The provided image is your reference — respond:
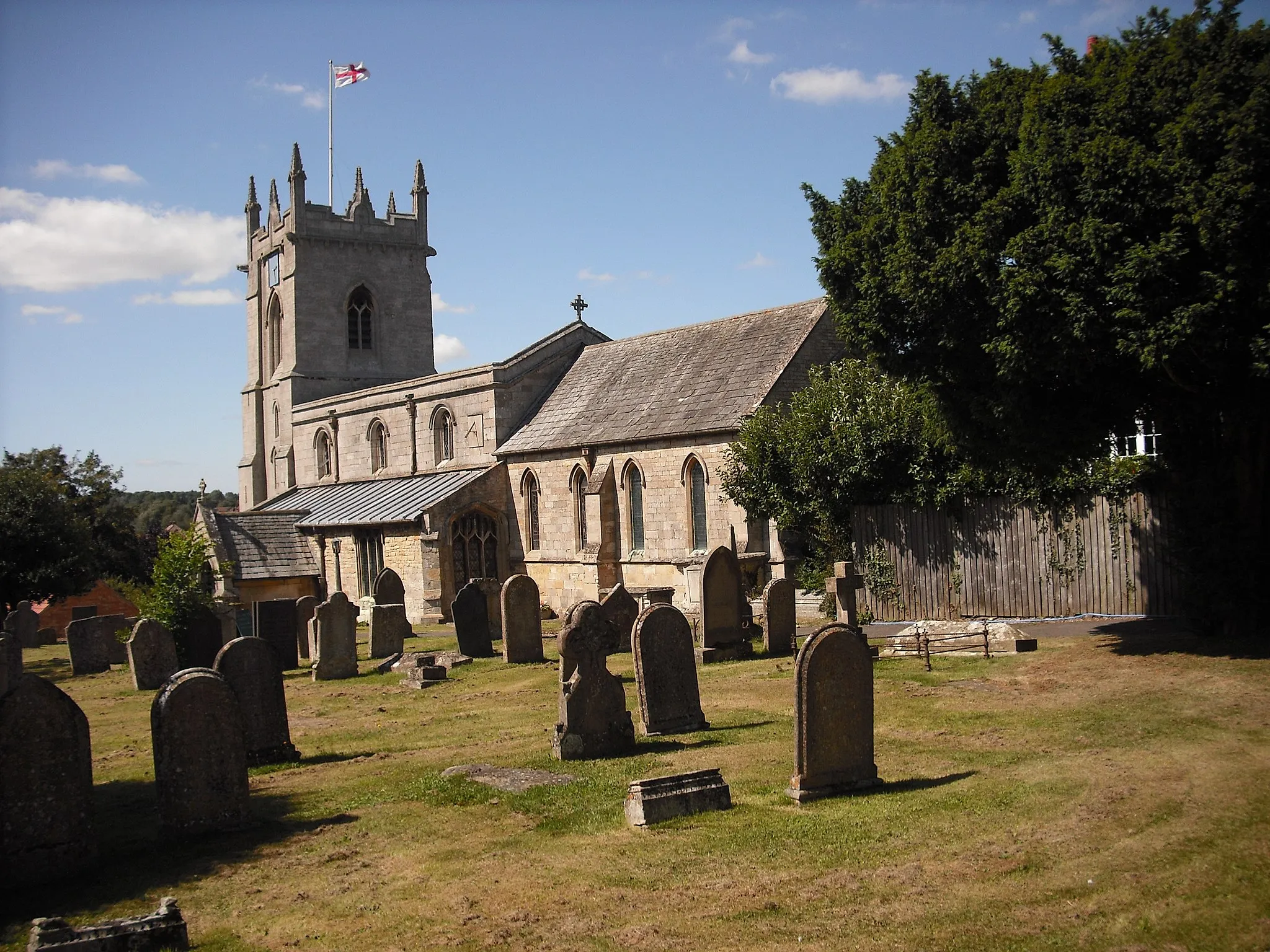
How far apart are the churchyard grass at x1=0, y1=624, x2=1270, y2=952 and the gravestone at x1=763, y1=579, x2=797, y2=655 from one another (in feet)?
16.3

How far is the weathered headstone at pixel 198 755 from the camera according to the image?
9906 mm

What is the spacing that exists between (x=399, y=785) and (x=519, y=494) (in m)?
23.8

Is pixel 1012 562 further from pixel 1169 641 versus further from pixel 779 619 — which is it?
pixel 779 619

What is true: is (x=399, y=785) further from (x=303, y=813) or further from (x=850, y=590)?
(x=850, y=590)

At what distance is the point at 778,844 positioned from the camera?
8.62 m

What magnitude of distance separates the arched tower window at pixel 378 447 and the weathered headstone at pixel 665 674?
31.4 meters

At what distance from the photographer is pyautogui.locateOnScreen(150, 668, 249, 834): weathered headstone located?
9906 millimetres

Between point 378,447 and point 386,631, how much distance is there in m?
21.2

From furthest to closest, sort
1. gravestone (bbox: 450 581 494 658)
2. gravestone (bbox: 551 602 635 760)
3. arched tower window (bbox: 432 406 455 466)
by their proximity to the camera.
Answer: arched tower window (bbox: 432 406 455 466), gravestone (bbox: 450 581 494 658), gravestone (bbox: 551 602 635 760)

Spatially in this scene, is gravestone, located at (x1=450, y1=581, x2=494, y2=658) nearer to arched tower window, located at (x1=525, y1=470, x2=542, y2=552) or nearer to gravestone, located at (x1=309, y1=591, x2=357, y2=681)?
gravestone, located at (x1=309, y1=591, x2=357, y2=681)

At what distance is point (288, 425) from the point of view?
4984cm

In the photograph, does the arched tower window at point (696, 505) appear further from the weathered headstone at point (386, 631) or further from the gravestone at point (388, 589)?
the weathered headstone at point (386, 631)

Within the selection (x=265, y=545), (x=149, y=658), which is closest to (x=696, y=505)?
(x=149, y=658)

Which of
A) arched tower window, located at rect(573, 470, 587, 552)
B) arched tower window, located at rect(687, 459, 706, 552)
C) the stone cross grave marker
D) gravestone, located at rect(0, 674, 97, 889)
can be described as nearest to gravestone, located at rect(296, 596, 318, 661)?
arched tower window, located at rect(573, 470, 587, 552)
